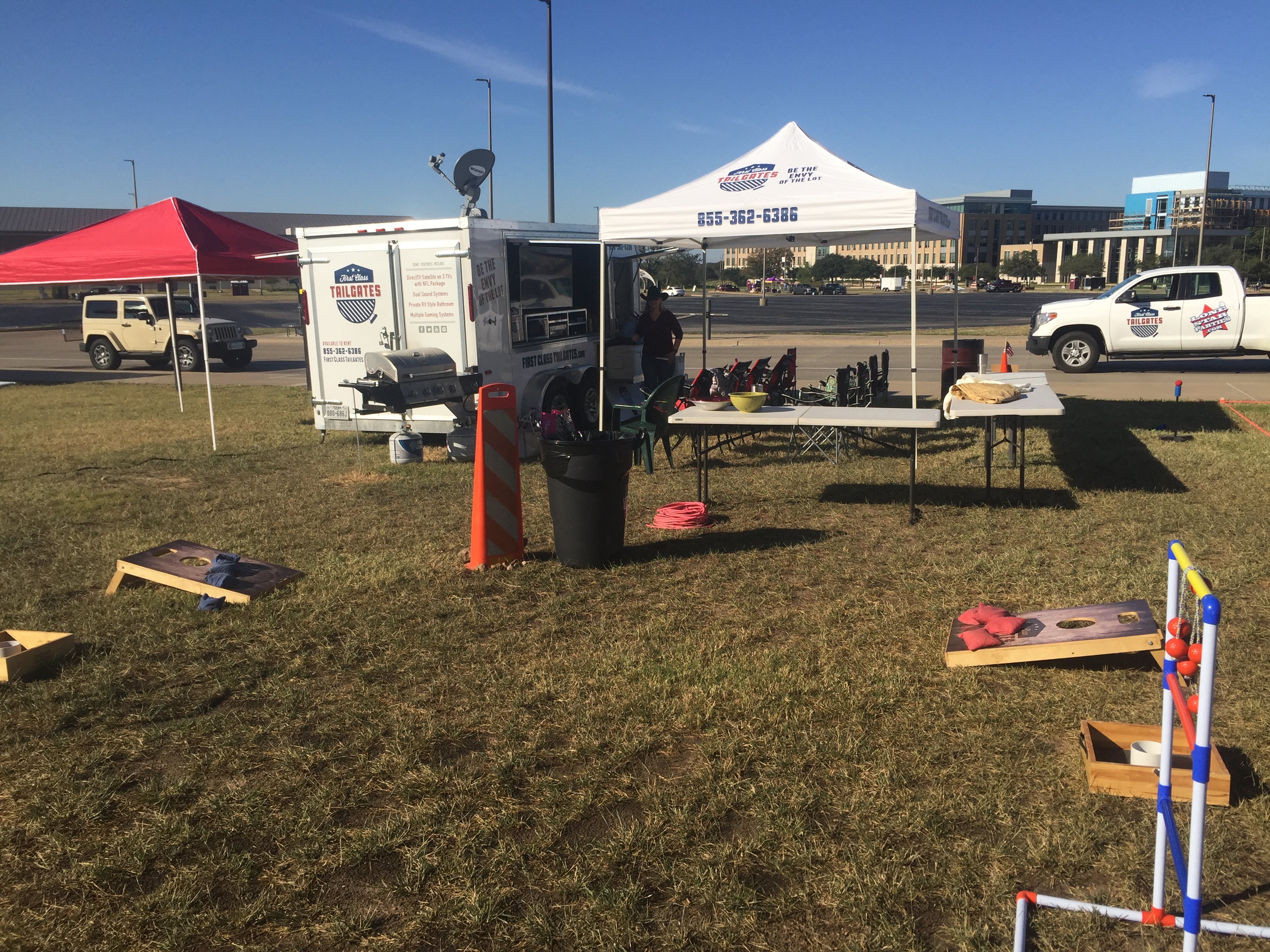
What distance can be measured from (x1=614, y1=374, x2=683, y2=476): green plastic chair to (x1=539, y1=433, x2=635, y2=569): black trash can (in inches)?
108

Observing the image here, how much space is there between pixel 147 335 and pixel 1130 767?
78.9 ft

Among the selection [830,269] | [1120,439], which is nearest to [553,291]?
[1120,439]

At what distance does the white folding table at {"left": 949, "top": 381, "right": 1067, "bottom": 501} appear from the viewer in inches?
281

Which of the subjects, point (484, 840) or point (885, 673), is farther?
point (885, 673)

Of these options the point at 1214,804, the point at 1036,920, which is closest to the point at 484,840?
the point at 1036,920

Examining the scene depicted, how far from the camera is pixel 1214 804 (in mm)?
3369

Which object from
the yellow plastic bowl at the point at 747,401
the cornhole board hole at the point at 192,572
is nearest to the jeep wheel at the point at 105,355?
the cornhole board hole at the point at 192,572

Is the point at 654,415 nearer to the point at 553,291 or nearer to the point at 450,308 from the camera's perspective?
the point at 450,308

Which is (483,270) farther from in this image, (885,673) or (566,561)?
(885,673)

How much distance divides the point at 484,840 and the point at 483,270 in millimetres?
7296

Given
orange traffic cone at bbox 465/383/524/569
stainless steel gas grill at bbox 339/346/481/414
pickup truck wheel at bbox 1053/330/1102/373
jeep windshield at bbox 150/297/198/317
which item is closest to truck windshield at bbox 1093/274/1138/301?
pickup truck wheel at bbox 1053/330/1102/373

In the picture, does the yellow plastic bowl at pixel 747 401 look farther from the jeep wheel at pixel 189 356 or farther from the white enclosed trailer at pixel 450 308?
the jeep wheel at pixel 189 356

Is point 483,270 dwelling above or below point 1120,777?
above

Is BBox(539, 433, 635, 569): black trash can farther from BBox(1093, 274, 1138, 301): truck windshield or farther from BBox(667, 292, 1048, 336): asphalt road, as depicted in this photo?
BBox(1093, 274, 1138, 301): truck windshield
